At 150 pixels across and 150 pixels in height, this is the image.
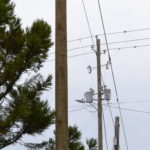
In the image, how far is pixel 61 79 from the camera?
10453mm

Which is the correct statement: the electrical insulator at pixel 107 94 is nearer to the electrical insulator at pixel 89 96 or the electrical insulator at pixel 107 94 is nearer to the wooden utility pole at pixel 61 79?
the electrical insulator at pixel 89 96

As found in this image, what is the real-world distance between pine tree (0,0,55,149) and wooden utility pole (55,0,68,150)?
177 inches

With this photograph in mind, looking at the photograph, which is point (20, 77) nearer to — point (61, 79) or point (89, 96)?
point (61, 79)

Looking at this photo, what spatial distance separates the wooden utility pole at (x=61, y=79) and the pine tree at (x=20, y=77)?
4508 mm

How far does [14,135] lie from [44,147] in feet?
3.81

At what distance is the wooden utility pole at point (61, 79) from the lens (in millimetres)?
10211

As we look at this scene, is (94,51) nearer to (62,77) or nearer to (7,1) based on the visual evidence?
(7,1)

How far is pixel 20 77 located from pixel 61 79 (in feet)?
17.1

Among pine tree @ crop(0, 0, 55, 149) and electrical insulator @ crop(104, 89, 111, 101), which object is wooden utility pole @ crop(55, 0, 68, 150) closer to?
pine tree @ crop(0, 0, 55, 149)

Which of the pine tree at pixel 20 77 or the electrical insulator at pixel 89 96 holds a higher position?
the electrical insulator at pixel 89 96

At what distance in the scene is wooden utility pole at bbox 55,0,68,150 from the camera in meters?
10.2

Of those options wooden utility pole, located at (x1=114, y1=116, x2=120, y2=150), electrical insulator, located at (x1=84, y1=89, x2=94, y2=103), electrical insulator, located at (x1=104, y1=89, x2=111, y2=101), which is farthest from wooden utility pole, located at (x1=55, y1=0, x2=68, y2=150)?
electrical insulator, located at (x1=84, y1=89, x2=94, y2=103)

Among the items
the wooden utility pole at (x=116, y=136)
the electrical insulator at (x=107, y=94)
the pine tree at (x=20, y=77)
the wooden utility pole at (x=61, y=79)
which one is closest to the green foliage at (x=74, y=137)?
the wooden utility pole at (x=116, y=136)

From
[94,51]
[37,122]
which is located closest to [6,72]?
[37,122]
